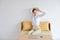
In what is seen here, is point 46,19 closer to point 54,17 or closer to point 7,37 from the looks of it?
point 54,17

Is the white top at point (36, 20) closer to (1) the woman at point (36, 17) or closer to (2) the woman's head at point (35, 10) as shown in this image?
(1) the woman at point (36, 17)

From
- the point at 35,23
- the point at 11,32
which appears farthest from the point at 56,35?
the point at 11,32

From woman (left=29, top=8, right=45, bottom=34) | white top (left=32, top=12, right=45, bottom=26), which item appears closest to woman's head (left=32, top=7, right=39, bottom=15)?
woman (left=29, top=8, right=45, bottom=34)

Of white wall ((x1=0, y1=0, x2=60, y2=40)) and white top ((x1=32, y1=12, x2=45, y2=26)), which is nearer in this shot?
white top ((x1=32, y1=12, x2=45, y2=26))

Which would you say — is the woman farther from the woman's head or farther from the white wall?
the white wall

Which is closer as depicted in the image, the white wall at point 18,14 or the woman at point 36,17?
the woman at point 36,17

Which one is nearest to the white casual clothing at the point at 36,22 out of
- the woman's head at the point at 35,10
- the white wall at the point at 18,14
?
the woman's head at the point at 35,10

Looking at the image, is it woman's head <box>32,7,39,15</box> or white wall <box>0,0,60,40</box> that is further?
white wall <box>0,0,60,40</box>

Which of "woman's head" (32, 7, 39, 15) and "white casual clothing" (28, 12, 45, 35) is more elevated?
"woman's head" (32, 7, 39, 15)

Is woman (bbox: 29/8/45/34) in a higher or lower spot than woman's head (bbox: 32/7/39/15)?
Answer: lower

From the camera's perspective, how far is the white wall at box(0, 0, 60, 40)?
11.9 ft

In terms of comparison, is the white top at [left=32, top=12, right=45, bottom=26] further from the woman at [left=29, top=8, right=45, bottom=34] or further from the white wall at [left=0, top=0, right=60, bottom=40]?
the white wall at [left=0, top=0, right=60, bottom=40]

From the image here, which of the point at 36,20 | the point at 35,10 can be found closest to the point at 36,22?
the point at 36,20

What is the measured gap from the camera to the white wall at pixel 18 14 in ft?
11.9
